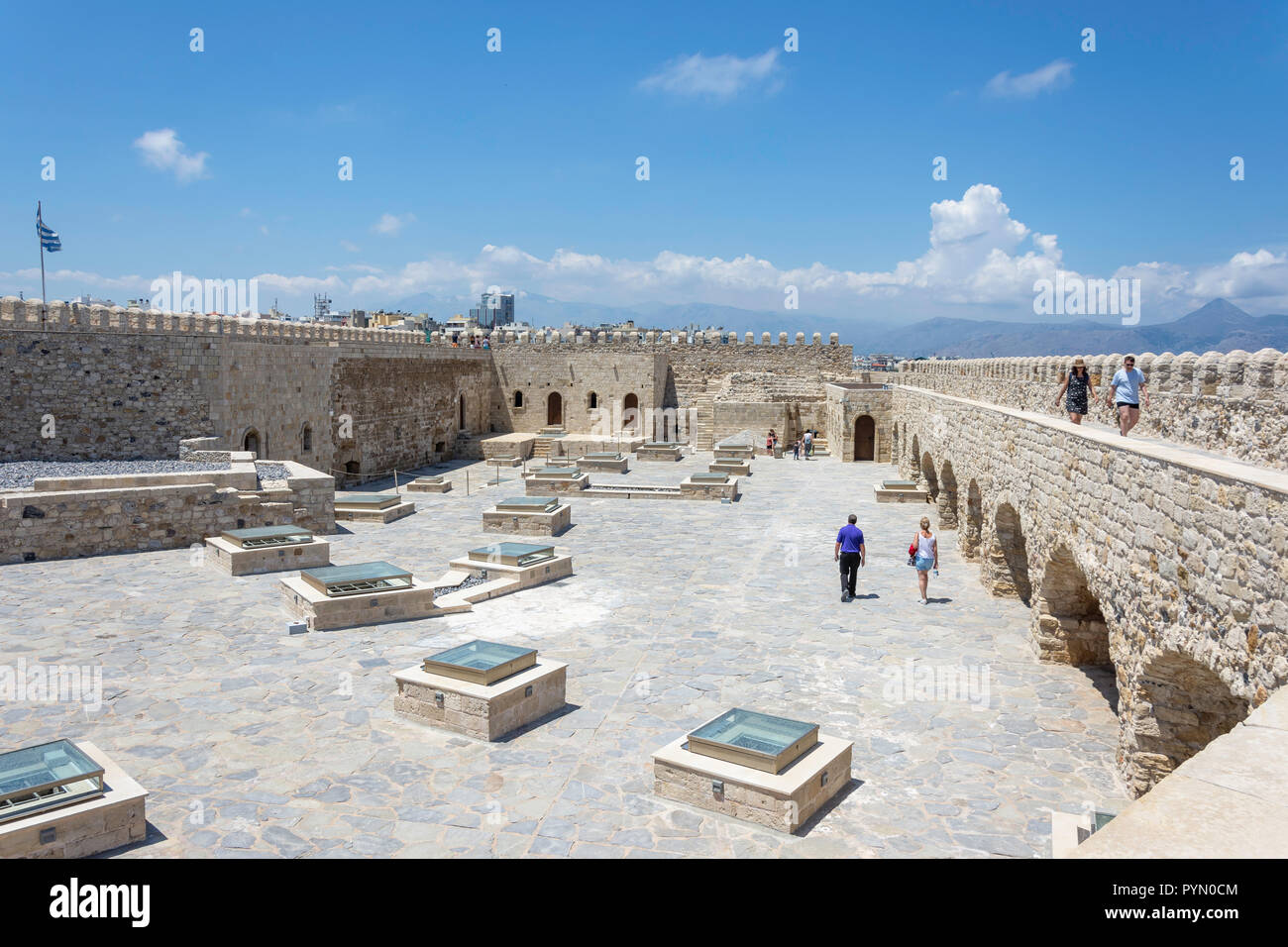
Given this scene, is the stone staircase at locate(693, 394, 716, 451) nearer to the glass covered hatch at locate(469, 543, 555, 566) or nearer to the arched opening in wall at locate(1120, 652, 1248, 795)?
the glass covered hatch at locate(469, 543, 555, 566)

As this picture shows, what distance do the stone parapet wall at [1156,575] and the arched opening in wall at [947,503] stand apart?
6946 millimetres

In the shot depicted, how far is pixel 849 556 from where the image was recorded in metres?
12.3

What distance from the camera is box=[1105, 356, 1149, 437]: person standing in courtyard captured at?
8500 mm

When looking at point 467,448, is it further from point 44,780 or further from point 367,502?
point 44,780

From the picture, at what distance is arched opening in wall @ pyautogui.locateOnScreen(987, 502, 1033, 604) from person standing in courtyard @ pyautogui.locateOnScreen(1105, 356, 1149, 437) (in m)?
4.15

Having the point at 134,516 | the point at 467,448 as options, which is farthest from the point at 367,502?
the point at 467,448

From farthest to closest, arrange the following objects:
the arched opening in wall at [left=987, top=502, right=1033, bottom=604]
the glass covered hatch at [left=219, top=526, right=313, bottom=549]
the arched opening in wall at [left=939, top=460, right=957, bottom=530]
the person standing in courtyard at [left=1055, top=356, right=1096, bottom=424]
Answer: the arched opening in wall at [left=939, top=460, right=957, bottom=530] → the glass covered hatch at [left=219, top=526, right=313, bottom=549] → the arched opening in wall at [left=987, top=502, right=1033, bottom=604] → the person standing in courtyard at [left=1055, top=356, right=1096, bottom=424]

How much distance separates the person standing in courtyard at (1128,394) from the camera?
335 inches

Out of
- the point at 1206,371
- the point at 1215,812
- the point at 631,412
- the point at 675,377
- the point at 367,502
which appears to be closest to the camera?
the point at 1215,812

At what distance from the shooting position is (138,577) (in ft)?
41.7

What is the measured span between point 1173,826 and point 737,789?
3.70 meters

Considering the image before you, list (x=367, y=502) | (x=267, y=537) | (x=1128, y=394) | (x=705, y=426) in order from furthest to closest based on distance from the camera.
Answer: (x=705, y=426) < (x=367, y=502) < (x=267, y=537) < (x=1128, y=394)

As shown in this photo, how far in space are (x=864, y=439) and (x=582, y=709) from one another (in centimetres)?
2626

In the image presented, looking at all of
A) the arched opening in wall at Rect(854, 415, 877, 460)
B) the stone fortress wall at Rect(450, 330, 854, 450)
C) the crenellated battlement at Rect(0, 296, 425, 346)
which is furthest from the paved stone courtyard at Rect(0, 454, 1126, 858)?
the stone fortress wall at Rect(450, 330, 854, 450)
